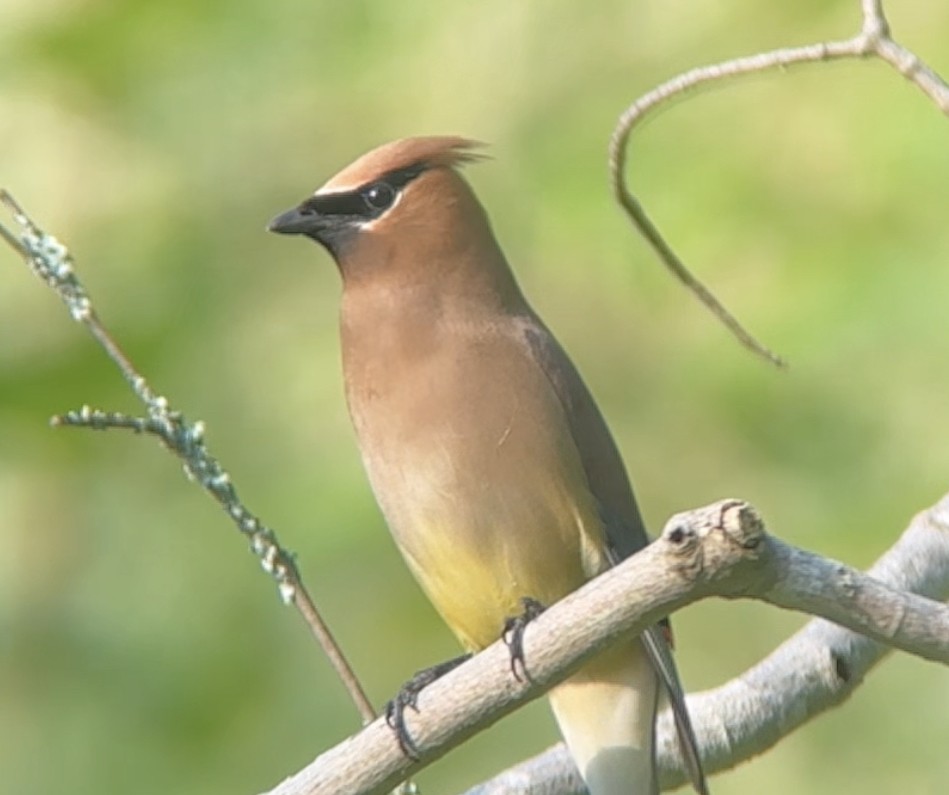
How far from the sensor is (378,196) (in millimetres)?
4668

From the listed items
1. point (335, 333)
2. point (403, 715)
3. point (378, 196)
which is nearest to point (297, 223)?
point (378, 196)

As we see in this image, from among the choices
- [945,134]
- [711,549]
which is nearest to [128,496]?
[945,134]

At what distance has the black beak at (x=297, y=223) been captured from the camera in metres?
4.62

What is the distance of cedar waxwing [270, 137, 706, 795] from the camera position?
4.38 metres

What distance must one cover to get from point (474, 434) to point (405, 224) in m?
0.48

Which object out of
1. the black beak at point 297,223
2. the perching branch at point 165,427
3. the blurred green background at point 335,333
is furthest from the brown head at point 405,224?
the perching branch at point 165,427

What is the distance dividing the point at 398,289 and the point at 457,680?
1.25m

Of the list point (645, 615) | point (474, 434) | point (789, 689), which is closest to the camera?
point (645, 615)

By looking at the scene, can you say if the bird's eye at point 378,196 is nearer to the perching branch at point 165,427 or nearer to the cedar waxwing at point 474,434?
the cedar waxwing at point 474,434

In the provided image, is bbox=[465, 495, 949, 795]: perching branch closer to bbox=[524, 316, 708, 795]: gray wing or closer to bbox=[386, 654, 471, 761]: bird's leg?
bbox=[524, 316, 708, 795]: gray wing

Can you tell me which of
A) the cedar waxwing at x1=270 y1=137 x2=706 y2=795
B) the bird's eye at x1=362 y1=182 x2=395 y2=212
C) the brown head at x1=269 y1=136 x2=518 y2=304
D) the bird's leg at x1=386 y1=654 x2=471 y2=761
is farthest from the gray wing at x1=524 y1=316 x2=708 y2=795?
the bird's leg at x1=386 y1=654 x2=471 y2=761

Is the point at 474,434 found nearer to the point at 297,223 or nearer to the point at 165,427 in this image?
the point at 297,223

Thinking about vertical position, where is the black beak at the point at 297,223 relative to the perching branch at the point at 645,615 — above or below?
above

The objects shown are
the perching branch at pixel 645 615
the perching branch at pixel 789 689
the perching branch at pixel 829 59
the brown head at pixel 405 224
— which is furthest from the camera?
the brown head at pixel 405 224
